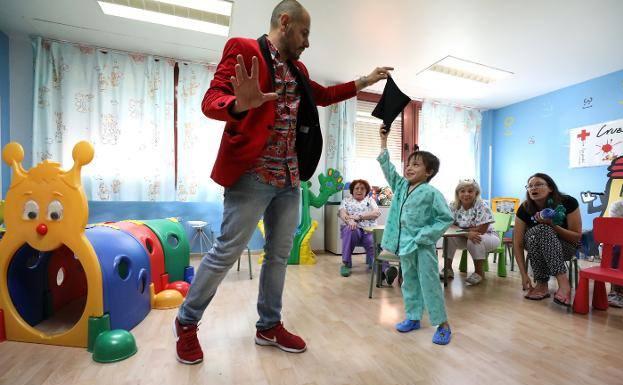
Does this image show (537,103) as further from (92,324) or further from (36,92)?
(36,92)

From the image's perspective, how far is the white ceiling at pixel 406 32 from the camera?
2.77m

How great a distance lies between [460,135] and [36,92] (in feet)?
18.6

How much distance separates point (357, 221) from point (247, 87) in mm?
2618

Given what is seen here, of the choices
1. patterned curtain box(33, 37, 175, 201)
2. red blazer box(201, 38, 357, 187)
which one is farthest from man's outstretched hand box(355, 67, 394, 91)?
patterned curtain box(33, 37, 175, 201)

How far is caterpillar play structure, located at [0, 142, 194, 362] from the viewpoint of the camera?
1.45 meters

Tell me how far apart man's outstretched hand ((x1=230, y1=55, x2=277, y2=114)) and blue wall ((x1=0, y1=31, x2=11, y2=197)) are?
346cm

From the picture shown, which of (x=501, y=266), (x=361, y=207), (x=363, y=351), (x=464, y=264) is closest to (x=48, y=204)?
(x=363, y=351)

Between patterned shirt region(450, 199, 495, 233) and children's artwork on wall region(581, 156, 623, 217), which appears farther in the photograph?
children's artwork on wall region(581, 156, 623, 217)

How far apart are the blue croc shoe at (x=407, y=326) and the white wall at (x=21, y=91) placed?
382cm

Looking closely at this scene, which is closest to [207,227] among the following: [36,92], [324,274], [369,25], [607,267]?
[324,274]

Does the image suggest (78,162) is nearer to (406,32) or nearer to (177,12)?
(177,12)

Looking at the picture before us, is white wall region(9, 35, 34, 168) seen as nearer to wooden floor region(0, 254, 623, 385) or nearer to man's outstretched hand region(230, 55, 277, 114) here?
wooden floor region(0, 254, 623, 385)

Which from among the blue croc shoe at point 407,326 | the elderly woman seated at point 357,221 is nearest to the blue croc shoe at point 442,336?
the blue croc shoe at point 407,326

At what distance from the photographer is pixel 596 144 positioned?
4176 mm
